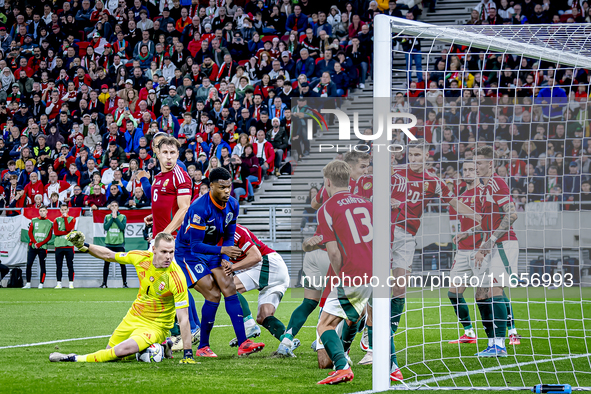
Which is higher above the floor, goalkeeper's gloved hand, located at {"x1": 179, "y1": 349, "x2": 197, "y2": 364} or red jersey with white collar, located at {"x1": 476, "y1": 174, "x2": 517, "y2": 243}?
red jersey with white collar, located at {"x1": 476, "y1": 174, "x2": 517, "y2": 243}

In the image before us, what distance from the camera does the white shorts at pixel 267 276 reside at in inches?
→ 299

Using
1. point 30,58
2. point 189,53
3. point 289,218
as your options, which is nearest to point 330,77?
point 289,218

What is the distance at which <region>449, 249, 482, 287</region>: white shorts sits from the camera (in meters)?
8.02

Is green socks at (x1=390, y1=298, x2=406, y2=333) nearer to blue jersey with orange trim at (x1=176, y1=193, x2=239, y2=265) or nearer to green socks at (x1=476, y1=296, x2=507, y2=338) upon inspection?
green socks at (x1=476, y1=296, x2=507, y2=338)

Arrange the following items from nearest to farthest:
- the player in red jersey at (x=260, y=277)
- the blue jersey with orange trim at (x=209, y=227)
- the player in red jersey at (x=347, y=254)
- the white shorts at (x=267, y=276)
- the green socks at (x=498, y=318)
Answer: the player in red jersey at (x=347, y=254)
the blue jersey with orange trim at (x=209, y=227)
the green socks at (x=498, y=318)
the player in red jersey at (x=260, y=277)
the white shorts at (x=267, y=276)

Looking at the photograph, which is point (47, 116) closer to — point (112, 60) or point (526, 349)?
point (112, 60)

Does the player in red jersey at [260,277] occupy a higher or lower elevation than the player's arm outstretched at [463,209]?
lower

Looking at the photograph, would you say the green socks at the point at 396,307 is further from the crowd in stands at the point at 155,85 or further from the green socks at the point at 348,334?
the crowd in stands at the point at 155,85

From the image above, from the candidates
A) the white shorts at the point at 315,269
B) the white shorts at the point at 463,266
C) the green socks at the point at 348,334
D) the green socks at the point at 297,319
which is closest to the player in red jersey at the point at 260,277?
the green socks at the point at 297,319

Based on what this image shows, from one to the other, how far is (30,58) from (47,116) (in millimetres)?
3056

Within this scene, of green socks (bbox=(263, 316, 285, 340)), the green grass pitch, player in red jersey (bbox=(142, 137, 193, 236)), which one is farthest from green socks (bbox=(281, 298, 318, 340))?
player in red jersey (bbox=(142, 137, 193, 236))

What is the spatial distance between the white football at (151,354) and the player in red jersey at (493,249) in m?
3.20

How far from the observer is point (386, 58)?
5199 mm

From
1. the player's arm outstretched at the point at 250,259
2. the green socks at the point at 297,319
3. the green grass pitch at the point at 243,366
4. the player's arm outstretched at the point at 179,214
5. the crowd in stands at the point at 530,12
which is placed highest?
the crowd in stands at the point at 530,12
